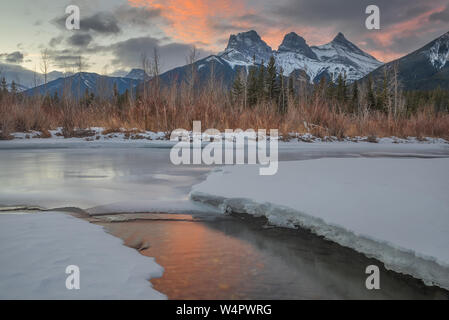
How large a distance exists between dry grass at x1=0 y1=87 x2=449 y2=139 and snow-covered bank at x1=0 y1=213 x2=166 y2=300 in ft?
25.7

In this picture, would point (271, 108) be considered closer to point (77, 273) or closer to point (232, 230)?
point (232, 230)

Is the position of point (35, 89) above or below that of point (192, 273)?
above

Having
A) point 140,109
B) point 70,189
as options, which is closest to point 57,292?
point 70,189

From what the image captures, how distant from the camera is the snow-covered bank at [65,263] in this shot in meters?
1.23

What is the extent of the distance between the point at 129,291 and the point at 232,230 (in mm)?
920

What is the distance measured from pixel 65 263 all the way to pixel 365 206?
68.6 inches

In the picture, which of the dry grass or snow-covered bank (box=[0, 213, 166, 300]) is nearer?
snow-covered bank (box=[0, 213, 166, 300])

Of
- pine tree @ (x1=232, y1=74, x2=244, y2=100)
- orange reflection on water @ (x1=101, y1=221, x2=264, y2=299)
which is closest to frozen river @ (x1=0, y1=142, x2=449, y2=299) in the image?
orange reflection on water @ (x1=101, y1=221, x2=264, y2=299)

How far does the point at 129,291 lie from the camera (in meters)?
1.25

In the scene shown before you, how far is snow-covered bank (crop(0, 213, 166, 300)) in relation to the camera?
4.02ft

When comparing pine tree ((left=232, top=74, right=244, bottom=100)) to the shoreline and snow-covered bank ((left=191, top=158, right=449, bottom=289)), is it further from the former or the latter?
the shoreline

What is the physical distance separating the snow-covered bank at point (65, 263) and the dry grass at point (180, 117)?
7.82 m

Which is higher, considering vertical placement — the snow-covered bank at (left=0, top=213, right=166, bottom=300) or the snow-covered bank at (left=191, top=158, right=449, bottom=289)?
the snow-covered bank at (left=191, top=158, right=449, bottom=289)

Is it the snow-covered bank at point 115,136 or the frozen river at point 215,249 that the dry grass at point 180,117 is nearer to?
the snow-covered bank at point 115,136
